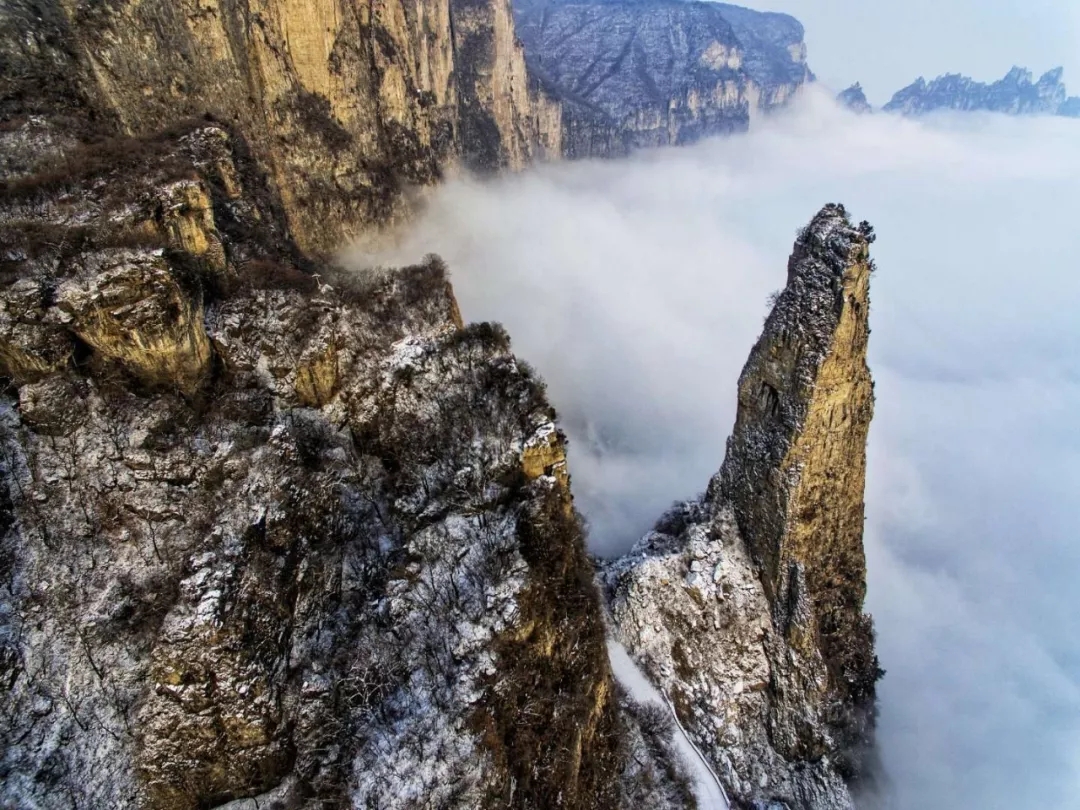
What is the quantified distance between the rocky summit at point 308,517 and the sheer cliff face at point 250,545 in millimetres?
129

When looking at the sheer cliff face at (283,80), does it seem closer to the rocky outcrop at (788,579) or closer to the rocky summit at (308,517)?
the rocky summit at (308,517)

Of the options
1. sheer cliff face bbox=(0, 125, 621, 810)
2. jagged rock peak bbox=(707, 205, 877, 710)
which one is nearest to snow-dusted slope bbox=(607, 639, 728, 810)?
sheer cliff face bbox=(0, 125, 621, 810)

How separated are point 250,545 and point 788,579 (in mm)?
31267

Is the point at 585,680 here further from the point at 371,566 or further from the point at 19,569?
the point at 19,569

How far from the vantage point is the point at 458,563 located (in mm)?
26547

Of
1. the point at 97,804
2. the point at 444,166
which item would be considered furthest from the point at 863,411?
the point at 444,166

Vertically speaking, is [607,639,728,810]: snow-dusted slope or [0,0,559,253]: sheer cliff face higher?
[0,0,559,253]: sheer cliff face

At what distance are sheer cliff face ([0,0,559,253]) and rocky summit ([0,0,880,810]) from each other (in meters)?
0.25

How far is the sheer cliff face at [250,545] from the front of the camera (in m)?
21.5

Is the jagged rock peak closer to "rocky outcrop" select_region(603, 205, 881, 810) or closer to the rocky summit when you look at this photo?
"rocky outcrop" select_region(603, 205, 881, 810)

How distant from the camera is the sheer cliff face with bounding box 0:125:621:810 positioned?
848 inches

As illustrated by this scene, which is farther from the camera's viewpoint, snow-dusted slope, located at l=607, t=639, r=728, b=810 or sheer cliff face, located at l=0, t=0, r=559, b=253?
sheer cliff face, located at l=0, t=0, r=559, b=253

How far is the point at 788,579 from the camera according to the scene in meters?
35.9

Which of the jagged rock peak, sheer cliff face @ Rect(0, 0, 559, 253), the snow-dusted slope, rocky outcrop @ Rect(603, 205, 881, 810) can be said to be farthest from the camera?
sheer cliff face @ Rect(0, 0, 559, 253)
